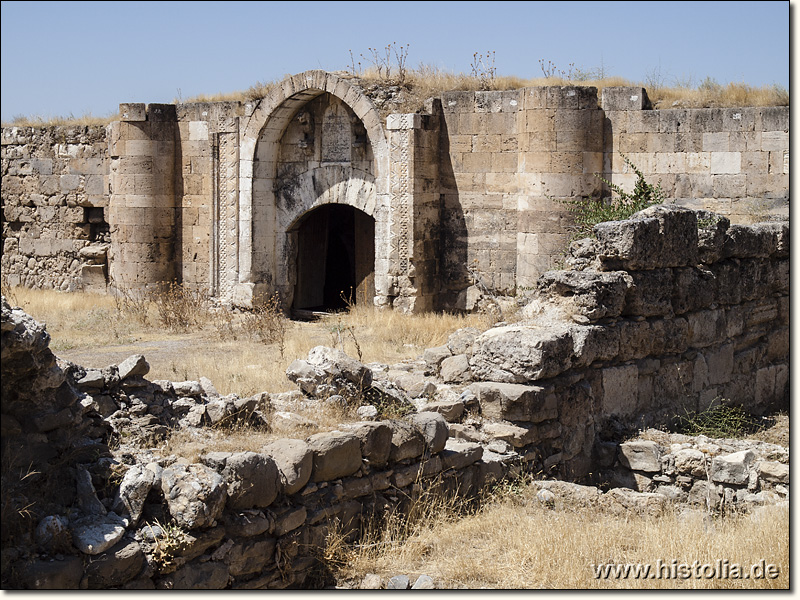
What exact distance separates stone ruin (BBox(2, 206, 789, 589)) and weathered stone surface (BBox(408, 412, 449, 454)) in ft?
0.05

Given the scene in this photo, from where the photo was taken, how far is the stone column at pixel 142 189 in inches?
600

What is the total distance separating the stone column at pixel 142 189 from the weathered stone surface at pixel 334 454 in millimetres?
10678

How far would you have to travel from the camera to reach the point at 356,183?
14.2 m

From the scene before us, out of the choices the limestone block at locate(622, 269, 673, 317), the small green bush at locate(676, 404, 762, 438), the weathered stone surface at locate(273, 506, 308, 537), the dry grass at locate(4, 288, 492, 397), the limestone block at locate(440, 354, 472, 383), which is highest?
the limestone block at locate(622, 269, 673, 317)

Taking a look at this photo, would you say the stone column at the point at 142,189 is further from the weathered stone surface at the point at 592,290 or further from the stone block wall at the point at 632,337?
the weathered stone surface at the point at 592,290

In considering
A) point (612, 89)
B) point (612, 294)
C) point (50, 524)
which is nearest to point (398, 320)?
point (612, 89)

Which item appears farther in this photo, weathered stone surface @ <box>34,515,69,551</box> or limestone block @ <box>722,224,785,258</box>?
limestone block @ <box>722,224,785,258</box>

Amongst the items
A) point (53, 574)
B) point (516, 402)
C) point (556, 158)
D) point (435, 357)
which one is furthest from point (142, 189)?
point (53, 574)

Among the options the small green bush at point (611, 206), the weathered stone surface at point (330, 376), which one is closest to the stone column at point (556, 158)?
the small green bush at point (611, 206)

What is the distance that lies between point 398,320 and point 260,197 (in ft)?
12.1

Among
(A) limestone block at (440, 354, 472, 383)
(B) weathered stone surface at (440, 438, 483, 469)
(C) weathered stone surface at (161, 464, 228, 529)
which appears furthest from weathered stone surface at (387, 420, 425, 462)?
(A) limestone block at (440, 354, 472, 383)

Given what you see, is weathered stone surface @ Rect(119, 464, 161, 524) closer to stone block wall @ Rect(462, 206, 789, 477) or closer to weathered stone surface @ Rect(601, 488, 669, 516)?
stone block wall @ Rect(462, 206, 789, 477)

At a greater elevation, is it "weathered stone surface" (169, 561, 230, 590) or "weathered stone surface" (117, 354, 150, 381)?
"weathered stone surface" (117, 354, 150, 381)

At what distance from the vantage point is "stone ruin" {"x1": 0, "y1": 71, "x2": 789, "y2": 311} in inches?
488
